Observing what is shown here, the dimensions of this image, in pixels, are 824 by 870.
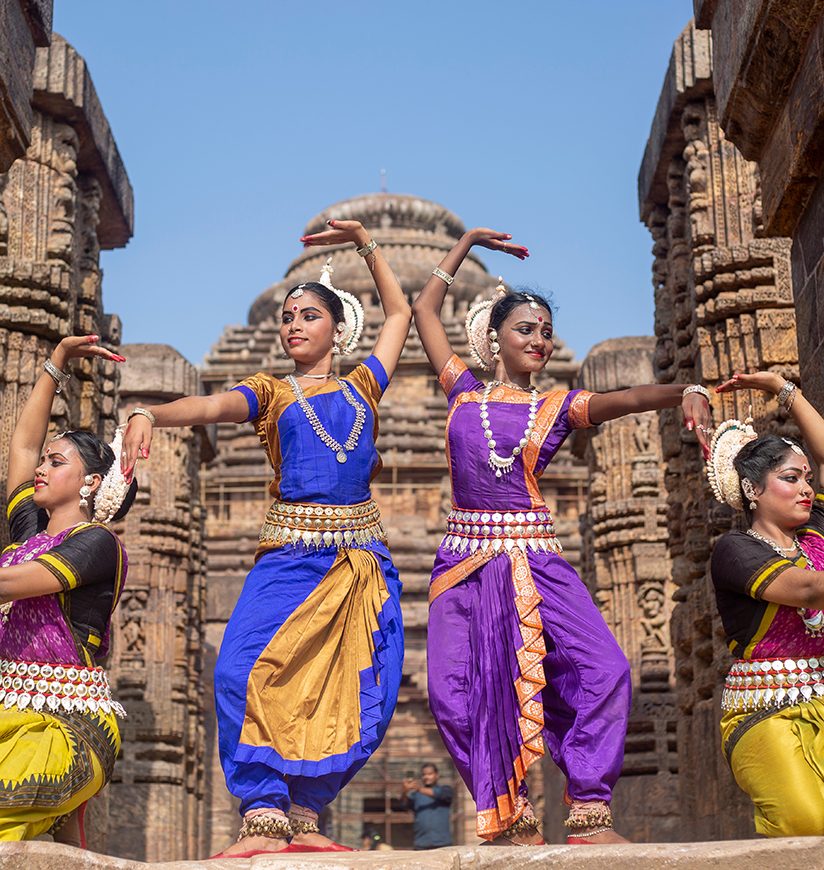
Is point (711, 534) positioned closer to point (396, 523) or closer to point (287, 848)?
point (287, 848)

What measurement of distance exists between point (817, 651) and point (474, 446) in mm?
1636

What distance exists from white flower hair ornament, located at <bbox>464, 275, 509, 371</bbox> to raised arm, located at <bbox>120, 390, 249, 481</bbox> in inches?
41.9

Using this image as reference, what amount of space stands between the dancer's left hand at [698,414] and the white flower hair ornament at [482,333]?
110 centimetres

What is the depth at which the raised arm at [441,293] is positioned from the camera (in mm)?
6422

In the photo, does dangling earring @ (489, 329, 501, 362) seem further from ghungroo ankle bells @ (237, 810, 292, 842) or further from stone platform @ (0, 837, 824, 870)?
stone platform @ (0, 837, 824, 870)

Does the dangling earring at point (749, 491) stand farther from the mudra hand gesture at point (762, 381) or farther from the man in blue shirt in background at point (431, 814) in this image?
the man in blue shirt in background at point (431, 814)

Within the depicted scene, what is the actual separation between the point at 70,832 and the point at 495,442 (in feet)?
7.26

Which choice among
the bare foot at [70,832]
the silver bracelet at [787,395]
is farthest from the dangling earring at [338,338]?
the bare foot at [70,832]

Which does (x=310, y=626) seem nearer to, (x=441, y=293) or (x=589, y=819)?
(x=589, y=819)

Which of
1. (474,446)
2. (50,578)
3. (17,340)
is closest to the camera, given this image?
(50,578)

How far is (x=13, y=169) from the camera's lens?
9.21m

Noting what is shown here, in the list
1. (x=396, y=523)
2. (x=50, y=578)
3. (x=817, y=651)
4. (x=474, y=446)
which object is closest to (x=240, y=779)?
(x=50, y=578)

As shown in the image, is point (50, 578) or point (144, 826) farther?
point (144, 826)

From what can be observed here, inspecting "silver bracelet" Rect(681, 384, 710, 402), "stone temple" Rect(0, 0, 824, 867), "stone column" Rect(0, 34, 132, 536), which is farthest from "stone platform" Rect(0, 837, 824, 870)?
"stone column" Rect(0, 34, 132, 536)
